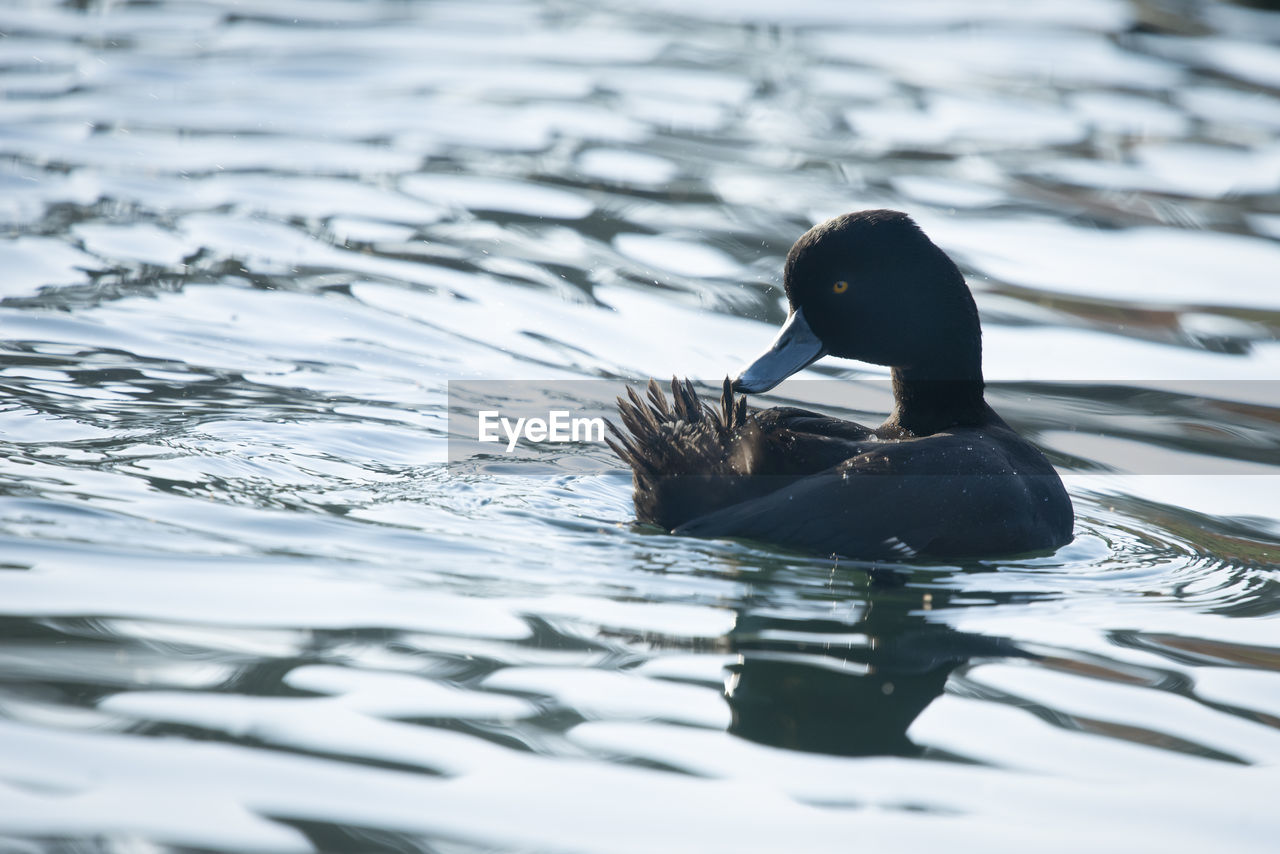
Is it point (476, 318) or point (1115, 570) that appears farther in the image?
point (476, 318)

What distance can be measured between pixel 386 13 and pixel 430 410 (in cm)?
1035

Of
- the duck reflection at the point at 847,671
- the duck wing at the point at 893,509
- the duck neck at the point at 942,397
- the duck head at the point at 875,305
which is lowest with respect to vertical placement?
the duck reflection at the point at 847,671

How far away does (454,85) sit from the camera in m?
13.2

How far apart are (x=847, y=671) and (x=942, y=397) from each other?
165cm

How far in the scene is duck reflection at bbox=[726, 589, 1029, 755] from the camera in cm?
373

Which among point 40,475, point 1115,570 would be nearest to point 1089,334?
point 1115,570

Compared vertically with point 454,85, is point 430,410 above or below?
below

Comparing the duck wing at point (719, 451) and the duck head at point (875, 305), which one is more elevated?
the duck head at point (875, 305)

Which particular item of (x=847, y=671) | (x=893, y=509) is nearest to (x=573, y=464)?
(x=893, y=509)

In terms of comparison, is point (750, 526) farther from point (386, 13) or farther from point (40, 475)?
point (386, 13)

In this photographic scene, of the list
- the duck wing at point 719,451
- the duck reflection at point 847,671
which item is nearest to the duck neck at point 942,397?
the duck wing at point 719,451

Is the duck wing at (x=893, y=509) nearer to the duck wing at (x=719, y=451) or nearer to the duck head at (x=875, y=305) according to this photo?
the duck wing at (x=719, y=451)

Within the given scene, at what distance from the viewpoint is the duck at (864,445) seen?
4.73 m

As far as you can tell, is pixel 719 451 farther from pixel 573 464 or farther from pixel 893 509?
pixel 573 464
